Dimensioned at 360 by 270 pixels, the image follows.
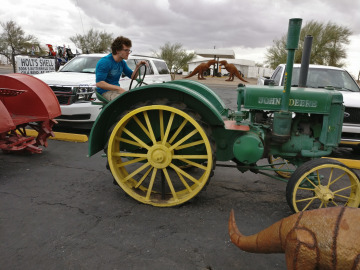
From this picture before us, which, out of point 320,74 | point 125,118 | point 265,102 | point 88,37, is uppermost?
point 88,37

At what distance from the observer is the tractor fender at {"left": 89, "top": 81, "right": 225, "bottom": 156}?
117 inches

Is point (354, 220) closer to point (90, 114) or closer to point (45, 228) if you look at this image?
point (45, 228)

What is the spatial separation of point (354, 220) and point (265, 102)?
202cm

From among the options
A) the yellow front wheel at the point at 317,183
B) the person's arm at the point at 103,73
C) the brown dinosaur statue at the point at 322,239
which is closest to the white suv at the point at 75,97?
the person's arm at the point at 103,73

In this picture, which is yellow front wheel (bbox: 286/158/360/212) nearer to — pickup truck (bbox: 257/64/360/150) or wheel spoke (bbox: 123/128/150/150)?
wheel spoke (bbox: 123/128/150/150)

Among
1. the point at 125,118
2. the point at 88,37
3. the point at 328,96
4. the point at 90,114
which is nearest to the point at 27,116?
the point at 90,114

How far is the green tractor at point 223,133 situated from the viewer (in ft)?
9.73

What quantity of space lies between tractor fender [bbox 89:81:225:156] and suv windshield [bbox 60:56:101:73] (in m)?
4.43

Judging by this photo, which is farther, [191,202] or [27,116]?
[27,116]

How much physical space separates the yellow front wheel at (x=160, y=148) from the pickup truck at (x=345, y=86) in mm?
2606

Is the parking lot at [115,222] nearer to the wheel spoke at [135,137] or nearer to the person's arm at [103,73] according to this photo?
the wheel spoke at [135,137]

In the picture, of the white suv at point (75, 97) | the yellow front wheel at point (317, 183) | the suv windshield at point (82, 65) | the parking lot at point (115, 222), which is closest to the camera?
the parking lot at point (115, 222)

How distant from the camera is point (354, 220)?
4.25 ft

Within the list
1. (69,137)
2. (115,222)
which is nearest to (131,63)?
(69,137)
